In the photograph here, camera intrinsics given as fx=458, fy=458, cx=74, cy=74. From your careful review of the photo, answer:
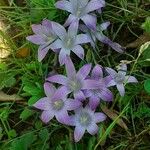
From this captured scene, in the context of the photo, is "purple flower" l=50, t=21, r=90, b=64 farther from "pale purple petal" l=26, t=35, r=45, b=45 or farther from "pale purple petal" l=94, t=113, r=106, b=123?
"pale purple petal" l=94, t=113, r=106, b=123

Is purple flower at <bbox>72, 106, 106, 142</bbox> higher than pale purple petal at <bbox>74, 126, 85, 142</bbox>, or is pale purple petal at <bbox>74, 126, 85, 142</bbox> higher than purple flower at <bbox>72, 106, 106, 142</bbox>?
purple flower at <bbox>72, 106, 106, 142</bbox>

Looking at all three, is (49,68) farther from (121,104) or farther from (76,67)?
(121,104)

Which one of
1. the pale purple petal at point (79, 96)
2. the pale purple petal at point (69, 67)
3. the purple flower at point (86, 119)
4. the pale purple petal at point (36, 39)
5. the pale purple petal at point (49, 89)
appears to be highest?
the pale purple petal at point (36, 39)

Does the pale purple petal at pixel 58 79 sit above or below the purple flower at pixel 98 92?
above

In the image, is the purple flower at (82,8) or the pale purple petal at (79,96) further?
the purple flower at (82,8)

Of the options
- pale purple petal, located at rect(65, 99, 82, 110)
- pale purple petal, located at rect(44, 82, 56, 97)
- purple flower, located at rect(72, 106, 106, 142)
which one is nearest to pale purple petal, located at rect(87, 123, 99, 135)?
purple flower, located at rect(72, 106, 106, 142)

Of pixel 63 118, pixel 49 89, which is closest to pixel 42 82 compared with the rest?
pixel 49 89

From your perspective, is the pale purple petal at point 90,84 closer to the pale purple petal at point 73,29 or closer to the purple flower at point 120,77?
the purple flower at point 120,77

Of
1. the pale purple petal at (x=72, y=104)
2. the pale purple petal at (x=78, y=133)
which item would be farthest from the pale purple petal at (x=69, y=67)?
the pale purple petal at (x=78, y=133)
